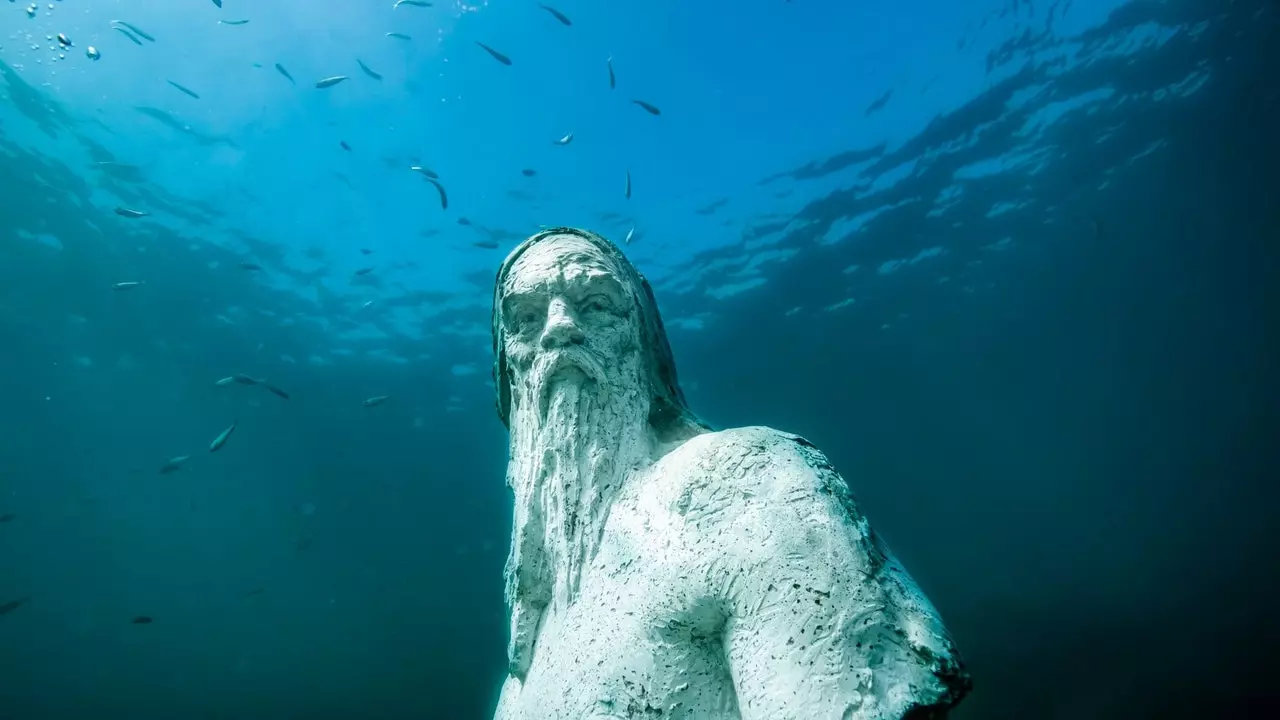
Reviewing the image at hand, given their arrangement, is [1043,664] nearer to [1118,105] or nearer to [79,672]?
[1118,105]

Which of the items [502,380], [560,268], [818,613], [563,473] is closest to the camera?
[818,613]

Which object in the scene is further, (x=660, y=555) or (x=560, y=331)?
(x=560, y=331)

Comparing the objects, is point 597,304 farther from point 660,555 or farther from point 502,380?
point 660,555

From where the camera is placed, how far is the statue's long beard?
1633 mm

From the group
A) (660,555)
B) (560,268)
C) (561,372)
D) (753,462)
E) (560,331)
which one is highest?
(560,268)

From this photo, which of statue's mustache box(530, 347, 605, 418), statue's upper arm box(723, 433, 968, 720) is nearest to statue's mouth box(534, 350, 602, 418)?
statue's mustache box(530, 347, 605, 418)

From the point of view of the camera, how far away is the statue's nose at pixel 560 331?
67.7 inches

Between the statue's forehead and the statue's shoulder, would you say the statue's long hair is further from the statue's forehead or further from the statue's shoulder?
the statue's shoulder

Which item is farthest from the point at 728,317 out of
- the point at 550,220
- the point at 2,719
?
the point at 2,719

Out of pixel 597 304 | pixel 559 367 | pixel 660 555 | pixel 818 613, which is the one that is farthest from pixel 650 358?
pixel 818 613

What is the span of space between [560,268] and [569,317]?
0.65ft

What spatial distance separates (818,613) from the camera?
1089 millimetres

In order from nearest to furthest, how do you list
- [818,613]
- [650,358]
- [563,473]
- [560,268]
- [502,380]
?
1. [818,613]
2. [563,473]
3. [560,268]
4. [650,358]
5. [502,380]

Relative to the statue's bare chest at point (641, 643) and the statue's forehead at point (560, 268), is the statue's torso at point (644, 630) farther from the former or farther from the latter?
the statue's forehead at point (560, 268)
